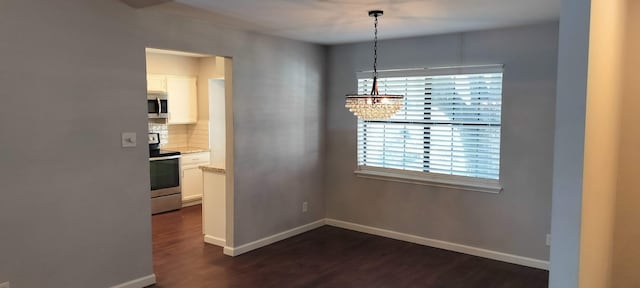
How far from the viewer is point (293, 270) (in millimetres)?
4246

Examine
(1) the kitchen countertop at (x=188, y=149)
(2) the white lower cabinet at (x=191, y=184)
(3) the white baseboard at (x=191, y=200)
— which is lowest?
(3) the white baseboard at (x=191, y=200)

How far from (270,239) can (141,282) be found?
158 centimetres

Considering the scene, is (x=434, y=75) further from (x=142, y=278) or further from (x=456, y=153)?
(x=142, y=278)

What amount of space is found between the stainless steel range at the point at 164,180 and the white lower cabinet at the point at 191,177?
17 cm

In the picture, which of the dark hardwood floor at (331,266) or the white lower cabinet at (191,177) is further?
the white lower cabinet at (191,177)

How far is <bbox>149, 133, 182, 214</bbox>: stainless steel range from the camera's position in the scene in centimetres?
631

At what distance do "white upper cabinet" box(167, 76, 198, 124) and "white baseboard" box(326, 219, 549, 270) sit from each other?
293 centimetres

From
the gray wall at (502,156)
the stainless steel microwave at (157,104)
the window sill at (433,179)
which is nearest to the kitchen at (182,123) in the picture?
the stainless steel microwave at (157,104)

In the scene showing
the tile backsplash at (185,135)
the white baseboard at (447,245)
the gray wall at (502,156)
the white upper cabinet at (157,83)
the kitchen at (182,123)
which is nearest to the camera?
the gray wall at (502,156)

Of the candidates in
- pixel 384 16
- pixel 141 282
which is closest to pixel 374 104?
Result: pixel 384 16

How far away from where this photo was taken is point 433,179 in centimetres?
495

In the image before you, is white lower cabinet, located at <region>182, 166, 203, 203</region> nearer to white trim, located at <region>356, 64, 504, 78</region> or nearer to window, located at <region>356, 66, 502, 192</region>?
window, located at <region>356, 66, 502, 192</region>

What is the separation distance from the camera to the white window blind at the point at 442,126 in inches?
179

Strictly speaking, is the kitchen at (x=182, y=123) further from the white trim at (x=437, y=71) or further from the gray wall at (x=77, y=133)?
the gray wall at (x=77, y=133)
